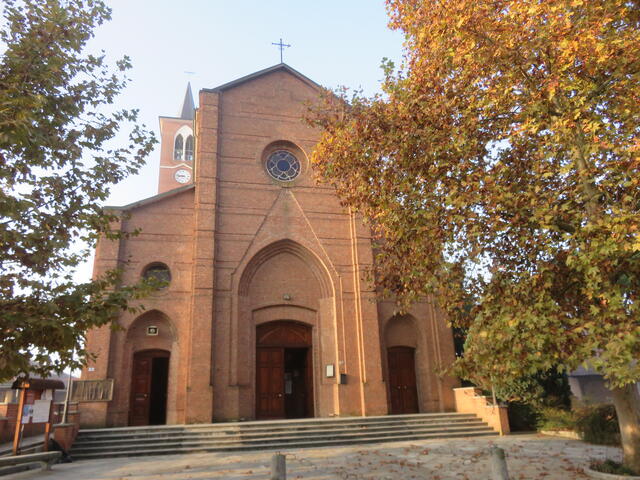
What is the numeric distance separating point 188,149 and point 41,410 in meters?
35.4

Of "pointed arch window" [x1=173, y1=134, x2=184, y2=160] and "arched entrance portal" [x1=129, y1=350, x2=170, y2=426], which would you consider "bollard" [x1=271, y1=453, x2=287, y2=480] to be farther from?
"pointed arch window" [x1=173, y1=134, x2=184, y2=160]

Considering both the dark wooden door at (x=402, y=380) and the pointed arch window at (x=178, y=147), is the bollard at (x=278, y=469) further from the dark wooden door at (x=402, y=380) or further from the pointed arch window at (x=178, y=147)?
the pointed arch window at (x=178, y=147)

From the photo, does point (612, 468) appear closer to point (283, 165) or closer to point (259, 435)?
point (259, 435)

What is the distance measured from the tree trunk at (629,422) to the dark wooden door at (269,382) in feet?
39.7

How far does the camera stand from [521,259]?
9984 millimetres

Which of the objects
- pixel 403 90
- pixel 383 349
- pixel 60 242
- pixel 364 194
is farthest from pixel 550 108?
pixel 383 349

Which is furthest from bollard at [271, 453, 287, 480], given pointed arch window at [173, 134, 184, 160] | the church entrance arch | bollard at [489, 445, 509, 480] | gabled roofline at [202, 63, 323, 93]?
pointed arch window at [173, 134, 184, 160]

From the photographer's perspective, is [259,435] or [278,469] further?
[259,435]

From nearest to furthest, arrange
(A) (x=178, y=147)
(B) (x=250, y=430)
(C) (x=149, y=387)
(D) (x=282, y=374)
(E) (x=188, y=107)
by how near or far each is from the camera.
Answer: (B) (x=250, y=430)
(C) (x=149, y=387)
(D) (x=282, y=374)
(A) (x=178, y=147)
(E) (x=188, y=107)

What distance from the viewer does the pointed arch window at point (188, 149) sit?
148 ft

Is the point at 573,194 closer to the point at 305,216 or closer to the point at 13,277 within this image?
the point at 13,277

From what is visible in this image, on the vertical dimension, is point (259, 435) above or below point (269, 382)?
below

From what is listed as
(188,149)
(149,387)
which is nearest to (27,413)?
(149,387)

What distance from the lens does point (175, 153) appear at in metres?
44.8
